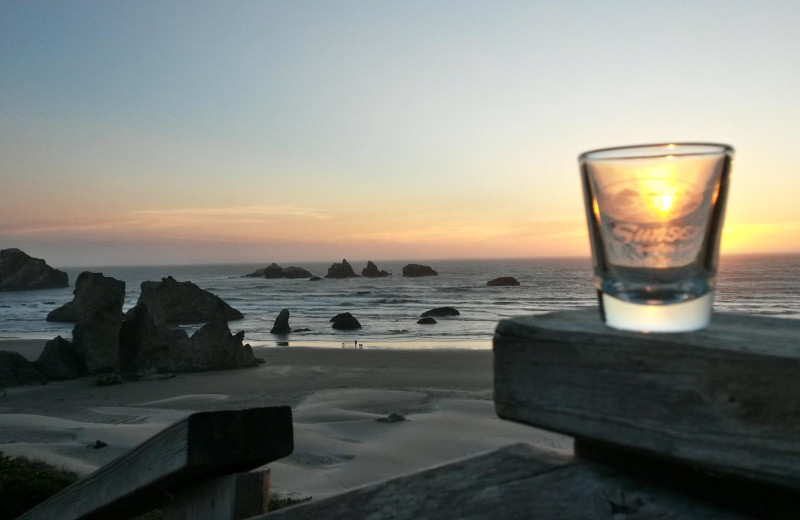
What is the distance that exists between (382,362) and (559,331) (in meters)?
18.7

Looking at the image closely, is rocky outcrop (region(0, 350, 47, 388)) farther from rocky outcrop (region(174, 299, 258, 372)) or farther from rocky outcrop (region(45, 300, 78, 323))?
rocky outcrop (region(45, 300, 78, 323))

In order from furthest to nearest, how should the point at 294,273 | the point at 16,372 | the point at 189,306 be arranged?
→ the point at 294,273
the point at 189,306
the point at 16,372

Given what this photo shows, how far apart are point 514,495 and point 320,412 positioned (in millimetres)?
11205

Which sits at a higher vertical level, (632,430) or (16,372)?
(632,430)

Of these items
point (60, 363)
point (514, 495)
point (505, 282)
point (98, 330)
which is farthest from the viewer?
point (505, 282)

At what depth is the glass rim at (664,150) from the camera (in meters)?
0.84

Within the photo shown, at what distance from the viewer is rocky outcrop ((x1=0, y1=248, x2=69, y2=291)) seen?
326ft

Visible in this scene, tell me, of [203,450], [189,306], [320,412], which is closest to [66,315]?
[189,306]

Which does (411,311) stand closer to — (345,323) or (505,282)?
(345,323)

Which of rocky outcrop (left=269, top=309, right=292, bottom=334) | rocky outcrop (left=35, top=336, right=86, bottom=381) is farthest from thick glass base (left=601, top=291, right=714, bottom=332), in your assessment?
rocky outcrop (left=269, top=309, right=292, bottom=334)

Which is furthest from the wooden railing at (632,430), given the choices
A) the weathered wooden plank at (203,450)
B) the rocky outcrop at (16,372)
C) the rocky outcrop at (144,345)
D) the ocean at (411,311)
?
the rocky outcrop at (144,345)

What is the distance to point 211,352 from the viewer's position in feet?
58.4

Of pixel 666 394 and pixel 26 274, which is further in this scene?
pixel 26 274

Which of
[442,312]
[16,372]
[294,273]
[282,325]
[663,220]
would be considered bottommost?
[442,312]
